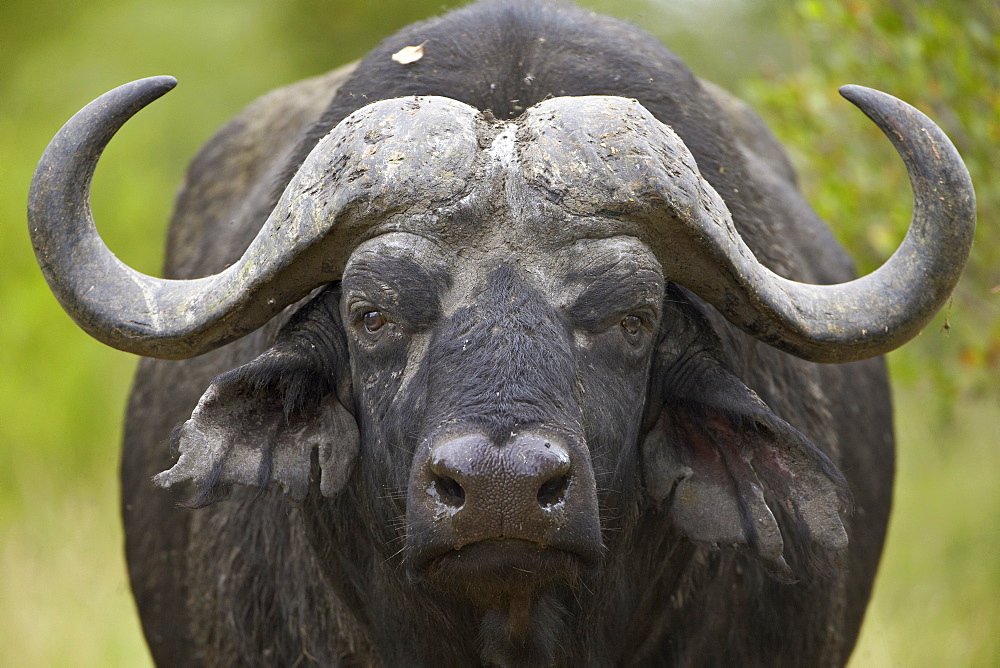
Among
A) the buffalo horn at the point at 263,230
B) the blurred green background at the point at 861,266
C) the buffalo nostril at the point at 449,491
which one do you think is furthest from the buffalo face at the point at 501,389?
the blurred green background at the point at 861,266

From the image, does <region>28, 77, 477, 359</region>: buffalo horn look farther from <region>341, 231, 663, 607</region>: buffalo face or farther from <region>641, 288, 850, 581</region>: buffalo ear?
<region>641, 288, 850, 581</region>: buffalo ear

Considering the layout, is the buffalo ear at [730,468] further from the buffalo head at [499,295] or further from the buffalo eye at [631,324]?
the buffalo eye at [631,324]

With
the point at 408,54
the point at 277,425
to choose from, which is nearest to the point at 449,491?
the point at 277,425

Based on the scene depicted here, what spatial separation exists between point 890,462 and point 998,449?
403 centimetres

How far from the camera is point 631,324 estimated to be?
324 cm

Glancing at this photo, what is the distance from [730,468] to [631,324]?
59 cm

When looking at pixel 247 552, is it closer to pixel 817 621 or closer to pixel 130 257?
pixel 817 621

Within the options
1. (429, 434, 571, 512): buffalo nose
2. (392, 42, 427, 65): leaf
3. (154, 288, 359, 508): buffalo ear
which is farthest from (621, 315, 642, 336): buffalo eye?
(392, 42, 427, 65): leaf

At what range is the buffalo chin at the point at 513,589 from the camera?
2891 mm

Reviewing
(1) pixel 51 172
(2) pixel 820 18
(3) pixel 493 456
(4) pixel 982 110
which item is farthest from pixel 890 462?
(1) pixel 51 172

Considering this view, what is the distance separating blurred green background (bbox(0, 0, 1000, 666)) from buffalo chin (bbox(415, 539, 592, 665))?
5.00 feet

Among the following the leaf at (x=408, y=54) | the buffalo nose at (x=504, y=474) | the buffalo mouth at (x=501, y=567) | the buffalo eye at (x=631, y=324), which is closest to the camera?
the buffalo nose at (x=504, y=474)

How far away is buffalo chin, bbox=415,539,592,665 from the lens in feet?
9.48

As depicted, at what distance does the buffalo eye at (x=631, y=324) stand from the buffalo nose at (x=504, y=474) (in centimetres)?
55
